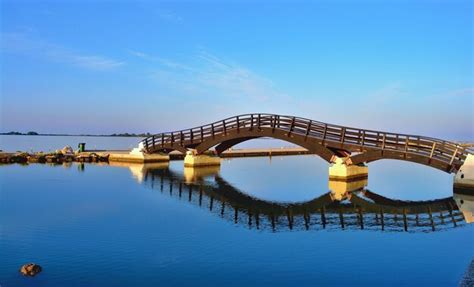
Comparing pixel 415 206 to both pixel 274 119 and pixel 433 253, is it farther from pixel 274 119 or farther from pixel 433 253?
pixel 274 119

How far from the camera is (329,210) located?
23.3 metres

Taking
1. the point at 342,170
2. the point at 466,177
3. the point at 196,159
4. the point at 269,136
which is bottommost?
the point at 466,177

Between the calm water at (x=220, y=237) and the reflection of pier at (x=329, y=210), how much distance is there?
60 mm

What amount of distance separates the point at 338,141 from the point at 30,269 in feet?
83.9

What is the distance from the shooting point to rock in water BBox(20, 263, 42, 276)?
11.9 metres

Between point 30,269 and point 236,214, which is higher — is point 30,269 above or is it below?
below

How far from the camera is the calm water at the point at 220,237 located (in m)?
12.3

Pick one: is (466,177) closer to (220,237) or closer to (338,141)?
(338,141)

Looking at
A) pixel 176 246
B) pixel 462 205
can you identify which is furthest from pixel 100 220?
pixel 462 205

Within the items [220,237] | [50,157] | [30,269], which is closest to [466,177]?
[220,237]

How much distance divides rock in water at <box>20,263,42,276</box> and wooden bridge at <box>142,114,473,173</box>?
24896 millimetres

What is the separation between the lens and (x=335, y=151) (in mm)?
34625

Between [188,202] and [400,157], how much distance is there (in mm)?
15058

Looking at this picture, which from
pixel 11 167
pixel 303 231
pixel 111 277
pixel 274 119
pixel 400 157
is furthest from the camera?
pixel 11 167
